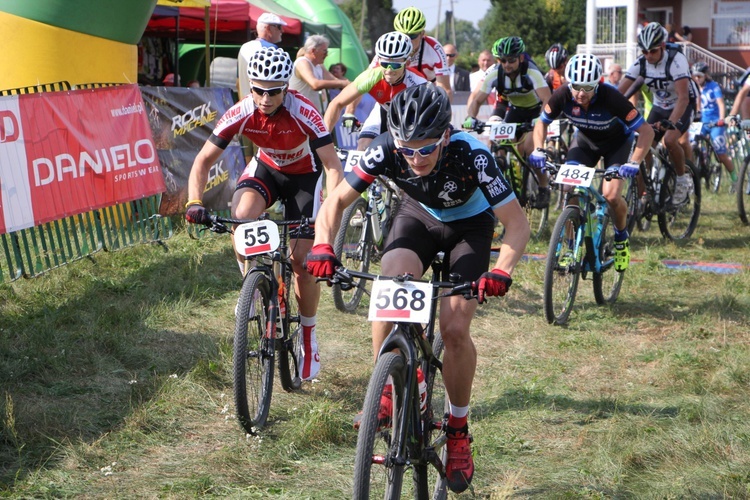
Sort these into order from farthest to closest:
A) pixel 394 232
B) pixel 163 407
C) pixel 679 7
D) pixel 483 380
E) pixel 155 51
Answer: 1. pixel 679 7
2. pixel 155 51
3. pixel 483 380
4. pixel 163 407
5. pixel 394 232

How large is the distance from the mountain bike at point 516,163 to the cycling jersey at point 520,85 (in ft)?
1.56

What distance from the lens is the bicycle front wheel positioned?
3.50 meters

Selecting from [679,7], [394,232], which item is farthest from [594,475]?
[679,7]

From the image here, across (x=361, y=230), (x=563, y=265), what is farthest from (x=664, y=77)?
(x=361, y=230)

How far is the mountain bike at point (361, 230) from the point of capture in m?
7.88

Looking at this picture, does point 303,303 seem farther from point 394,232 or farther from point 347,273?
point 347,273

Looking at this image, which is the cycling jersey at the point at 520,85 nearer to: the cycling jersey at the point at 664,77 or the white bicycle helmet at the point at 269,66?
the cycling jersey at the point at 664,77

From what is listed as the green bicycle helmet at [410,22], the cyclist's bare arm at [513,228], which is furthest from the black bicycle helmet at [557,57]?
the cyclist's bare arm at [513,228]

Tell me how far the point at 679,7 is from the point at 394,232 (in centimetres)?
4217

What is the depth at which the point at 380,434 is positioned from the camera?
3725 millimetres

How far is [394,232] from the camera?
4.60 meters

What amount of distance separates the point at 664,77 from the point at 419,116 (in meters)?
7.61

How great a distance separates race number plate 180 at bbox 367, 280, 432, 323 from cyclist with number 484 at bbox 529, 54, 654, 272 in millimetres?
4233

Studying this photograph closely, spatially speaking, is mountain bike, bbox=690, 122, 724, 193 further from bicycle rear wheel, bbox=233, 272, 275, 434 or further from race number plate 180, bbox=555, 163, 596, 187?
bicycle rear wheel, bbox=233, 272, 275, 434
